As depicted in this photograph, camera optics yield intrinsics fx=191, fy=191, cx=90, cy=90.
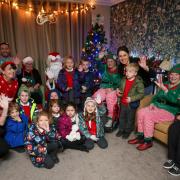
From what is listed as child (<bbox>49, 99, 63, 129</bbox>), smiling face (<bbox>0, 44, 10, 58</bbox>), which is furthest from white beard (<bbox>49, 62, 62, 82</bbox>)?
child (<bbox>49, 99, 63, 129</bbox>)

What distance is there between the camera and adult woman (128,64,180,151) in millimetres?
2283

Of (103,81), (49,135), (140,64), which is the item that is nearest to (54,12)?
(103,81)

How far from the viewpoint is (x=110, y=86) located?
3.16 meters

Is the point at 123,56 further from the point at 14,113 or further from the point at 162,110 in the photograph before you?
the point at 14,113

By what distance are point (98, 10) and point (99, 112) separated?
3.60m

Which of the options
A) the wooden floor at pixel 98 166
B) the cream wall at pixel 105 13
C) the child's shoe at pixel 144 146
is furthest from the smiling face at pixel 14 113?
the cream wall at pixel 105 13

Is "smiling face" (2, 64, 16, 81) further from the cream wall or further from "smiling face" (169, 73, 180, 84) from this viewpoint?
the cream wall

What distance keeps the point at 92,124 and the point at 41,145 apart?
0.73m

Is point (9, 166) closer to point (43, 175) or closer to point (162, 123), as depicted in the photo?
point (43, 175)

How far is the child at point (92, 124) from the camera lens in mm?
2441

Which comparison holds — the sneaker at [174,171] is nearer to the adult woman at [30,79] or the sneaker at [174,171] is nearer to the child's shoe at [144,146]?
the child's shoe at [144,146]

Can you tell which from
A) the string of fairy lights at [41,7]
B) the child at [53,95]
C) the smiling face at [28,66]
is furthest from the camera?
the string of fairy lights at [41,7]

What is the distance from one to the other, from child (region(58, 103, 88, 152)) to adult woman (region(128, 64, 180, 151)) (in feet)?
2.43

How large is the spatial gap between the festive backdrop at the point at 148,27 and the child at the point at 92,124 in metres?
2.03
